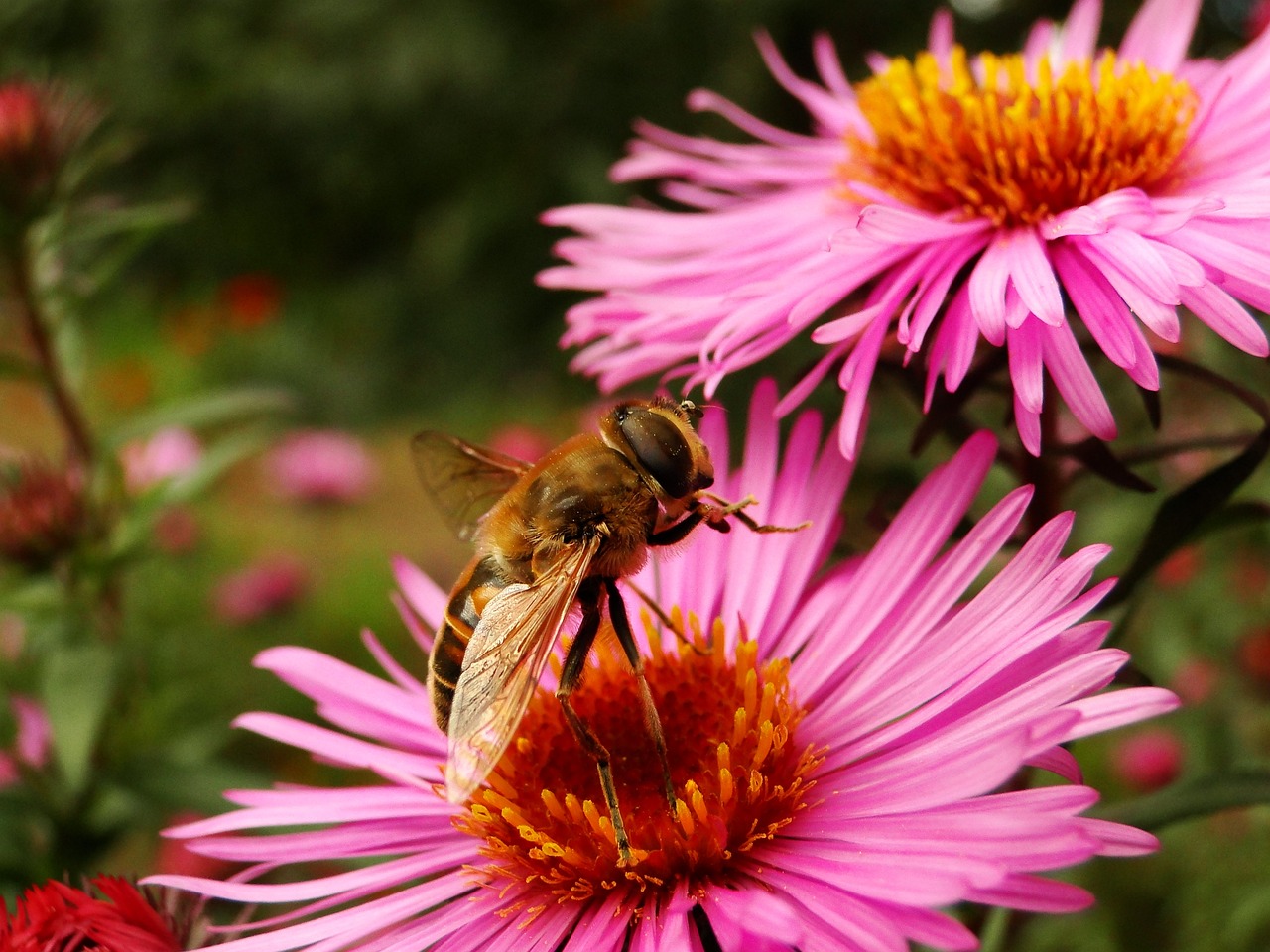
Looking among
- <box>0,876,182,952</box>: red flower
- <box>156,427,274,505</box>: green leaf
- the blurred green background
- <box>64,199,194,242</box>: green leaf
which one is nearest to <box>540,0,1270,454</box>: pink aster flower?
<box>0,876,182,952</box>: red flower

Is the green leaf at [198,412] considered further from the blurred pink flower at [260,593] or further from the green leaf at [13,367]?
the blurred pink flower at [260,593]

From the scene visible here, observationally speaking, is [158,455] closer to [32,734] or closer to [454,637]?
[32,734]

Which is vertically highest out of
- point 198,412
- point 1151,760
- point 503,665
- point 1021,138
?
point 198,412

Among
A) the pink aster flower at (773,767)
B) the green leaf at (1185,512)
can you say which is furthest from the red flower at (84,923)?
the green leaf at (1185,512)

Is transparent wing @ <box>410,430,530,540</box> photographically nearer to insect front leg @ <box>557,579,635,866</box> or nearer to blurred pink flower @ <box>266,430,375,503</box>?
insect front leg @ <box>557,579,635,866</box>

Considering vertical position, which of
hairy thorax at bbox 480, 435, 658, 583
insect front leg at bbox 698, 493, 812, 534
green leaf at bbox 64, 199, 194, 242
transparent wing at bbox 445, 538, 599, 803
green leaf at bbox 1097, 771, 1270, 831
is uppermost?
green leaf at bbox 64, 199, 194, 242

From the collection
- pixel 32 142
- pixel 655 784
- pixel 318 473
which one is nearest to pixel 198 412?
pixel 32 142

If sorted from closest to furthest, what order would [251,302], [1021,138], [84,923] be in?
1. [84,923]
2. [1021,138]
3. [251,302]
